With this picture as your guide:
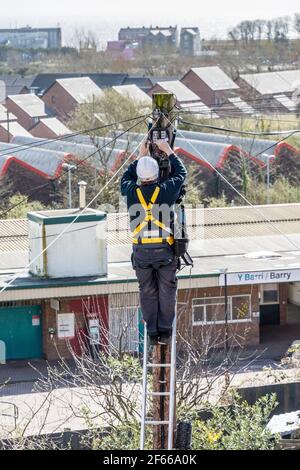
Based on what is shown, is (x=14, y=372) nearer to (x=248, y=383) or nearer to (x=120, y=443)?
(x=248, y=383)

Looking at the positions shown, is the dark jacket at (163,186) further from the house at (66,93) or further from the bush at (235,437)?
the house at (66,93)

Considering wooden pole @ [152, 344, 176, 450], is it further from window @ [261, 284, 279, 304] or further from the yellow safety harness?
window @ [261, 284, 279, 304]

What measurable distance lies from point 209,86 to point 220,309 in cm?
5595

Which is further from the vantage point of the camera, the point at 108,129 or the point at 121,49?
the point at 121,49

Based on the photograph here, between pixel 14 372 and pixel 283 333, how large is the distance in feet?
24.8

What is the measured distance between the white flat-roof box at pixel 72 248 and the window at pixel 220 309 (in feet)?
8.56

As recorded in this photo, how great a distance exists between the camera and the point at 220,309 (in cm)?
3066

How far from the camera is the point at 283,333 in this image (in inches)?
1266

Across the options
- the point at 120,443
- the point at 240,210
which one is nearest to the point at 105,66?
the point at 240,210

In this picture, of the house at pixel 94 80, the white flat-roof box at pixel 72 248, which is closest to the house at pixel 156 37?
the house at pixel 94 80

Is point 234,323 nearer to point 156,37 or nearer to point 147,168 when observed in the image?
point 147,168

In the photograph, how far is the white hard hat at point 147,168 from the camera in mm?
11016

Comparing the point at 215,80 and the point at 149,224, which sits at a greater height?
the point at 149,224

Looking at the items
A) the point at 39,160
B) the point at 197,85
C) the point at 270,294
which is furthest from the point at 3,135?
the point at 270,294
